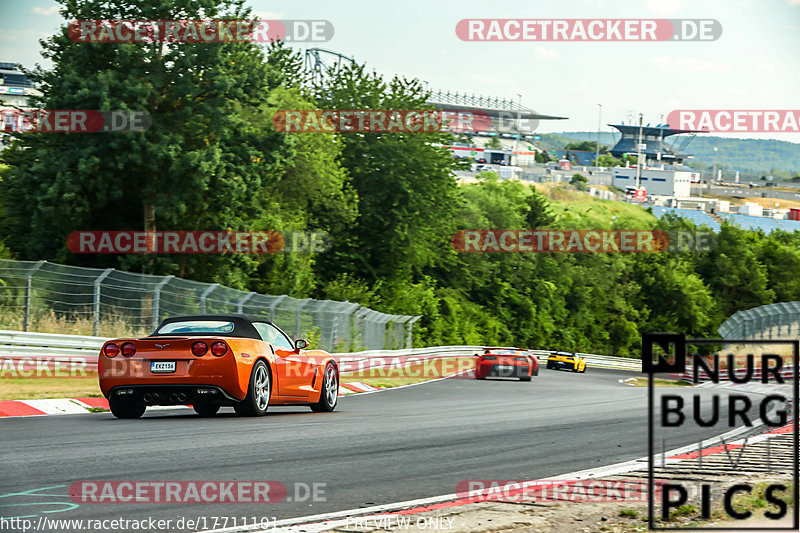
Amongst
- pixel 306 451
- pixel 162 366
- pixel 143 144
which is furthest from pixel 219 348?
pixel 143 144

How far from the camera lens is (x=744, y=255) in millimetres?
93000

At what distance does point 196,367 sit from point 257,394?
1.20 metres

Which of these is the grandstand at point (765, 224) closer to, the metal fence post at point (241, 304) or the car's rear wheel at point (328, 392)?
the metal fence post at point (241, 304)

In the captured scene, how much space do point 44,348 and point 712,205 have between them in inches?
6496

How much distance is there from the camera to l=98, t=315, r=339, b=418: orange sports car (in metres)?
11.6

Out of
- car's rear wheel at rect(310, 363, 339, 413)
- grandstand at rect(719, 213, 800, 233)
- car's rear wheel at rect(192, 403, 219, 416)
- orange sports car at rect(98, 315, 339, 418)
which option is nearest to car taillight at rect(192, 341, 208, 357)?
orange sports car at rect(98, 315, 339, 418)

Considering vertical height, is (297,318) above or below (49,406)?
above

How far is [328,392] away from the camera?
14.6 meters

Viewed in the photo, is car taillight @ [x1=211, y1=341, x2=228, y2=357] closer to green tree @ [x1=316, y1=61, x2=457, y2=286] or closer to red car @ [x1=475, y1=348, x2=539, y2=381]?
red car @ [x1=475, y1=348, x2=539, y2=381]

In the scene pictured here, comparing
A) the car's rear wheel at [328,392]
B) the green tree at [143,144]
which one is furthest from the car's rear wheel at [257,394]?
the green tree at [143,144]

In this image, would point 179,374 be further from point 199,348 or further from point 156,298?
point 156,298

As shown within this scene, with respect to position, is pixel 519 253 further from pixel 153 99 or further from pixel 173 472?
pixel 173 472

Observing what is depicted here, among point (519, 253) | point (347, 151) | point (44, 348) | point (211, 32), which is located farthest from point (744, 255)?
point (44, 348)

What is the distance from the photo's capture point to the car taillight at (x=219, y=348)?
11609 mm
